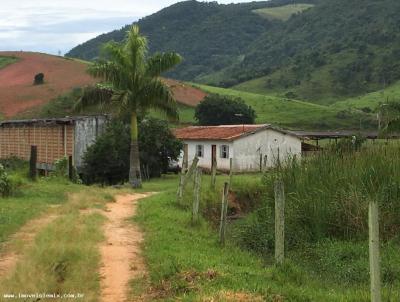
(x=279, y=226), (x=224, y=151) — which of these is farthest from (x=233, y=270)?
(x=224, y=151)

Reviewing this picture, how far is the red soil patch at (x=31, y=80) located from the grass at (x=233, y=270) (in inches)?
1937

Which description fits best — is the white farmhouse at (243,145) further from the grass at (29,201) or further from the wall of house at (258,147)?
the grass at (29,201)

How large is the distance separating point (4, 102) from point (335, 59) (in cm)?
6358

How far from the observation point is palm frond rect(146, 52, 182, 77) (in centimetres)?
2594

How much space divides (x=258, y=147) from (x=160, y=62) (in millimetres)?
16888

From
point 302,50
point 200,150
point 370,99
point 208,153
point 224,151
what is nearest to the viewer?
point 224,151

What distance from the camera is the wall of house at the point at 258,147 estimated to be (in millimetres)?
40438

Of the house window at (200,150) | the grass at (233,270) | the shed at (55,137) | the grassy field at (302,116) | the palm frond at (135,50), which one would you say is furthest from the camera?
the grassy field at (302,116)

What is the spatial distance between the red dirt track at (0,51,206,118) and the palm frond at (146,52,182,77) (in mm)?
30092

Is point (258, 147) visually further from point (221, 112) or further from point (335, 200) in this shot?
point (335, 200)

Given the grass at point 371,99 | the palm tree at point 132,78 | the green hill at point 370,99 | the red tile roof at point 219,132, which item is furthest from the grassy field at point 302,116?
the palm tree at point 132,78

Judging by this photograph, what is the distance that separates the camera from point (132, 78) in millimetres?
25953

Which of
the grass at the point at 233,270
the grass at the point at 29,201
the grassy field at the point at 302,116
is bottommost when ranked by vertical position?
the grass at the point at 233,270

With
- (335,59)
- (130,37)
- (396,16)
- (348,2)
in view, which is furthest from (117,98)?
(348,2)
